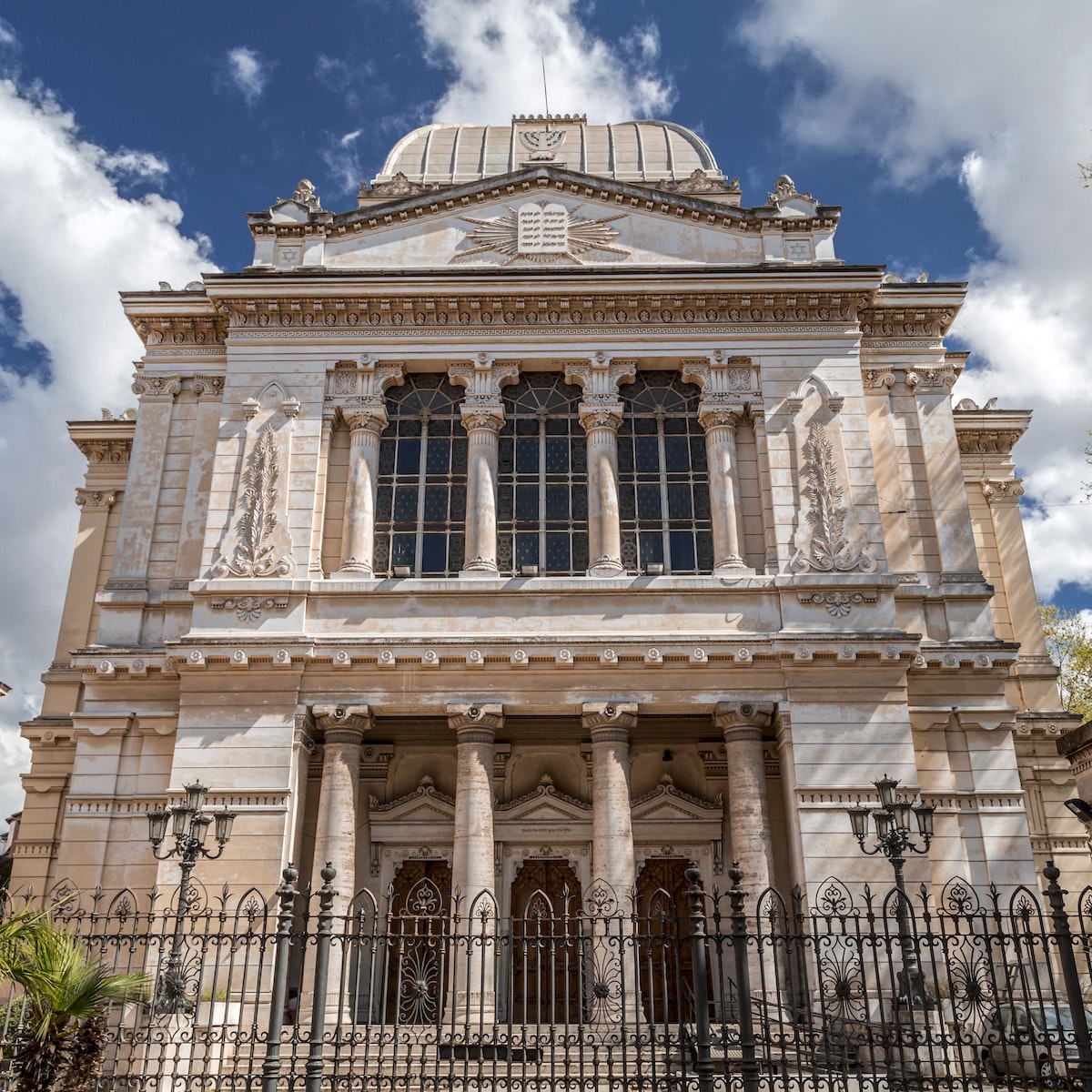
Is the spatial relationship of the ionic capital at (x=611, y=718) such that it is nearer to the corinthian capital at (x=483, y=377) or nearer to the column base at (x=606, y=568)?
the column base at (x=606, y=568)

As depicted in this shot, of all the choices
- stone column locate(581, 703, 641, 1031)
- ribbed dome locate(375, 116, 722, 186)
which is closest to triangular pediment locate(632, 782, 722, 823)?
stone column locate(581, 703, 641, 1031)

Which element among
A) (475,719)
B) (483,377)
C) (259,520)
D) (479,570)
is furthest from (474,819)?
(483,377)

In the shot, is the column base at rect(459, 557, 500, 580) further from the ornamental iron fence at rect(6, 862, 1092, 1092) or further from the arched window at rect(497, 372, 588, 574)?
the ornamental iron fence at rect(6, 862, 1092, 1092)

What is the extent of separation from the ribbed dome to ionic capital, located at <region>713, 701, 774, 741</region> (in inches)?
698

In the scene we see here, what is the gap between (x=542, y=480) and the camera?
2331cm

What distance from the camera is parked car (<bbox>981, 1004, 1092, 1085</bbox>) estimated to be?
10.8 m

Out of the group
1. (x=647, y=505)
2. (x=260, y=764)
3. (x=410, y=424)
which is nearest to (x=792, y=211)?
(x=647, y=505)

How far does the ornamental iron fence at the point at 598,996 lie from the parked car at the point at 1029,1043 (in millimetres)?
76

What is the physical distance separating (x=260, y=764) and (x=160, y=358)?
33.4ft

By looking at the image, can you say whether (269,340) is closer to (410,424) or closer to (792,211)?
(410,424)

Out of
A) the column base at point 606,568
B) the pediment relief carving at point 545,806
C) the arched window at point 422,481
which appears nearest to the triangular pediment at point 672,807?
the pediment relief carving at point 545,806

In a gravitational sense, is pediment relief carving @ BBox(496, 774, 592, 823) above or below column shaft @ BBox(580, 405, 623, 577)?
below

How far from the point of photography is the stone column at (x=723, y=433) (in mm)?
22141

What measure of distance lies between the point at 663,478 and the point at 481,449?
13.1 ft
